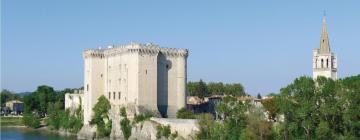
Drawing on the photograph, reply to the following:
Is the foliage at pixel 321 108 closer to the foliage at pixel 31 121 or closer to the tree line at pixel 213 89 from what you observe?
the foliage at pixel 31 121

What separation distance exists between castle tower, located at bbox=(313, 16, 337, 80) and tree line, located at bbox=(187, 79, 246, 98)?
4506cm

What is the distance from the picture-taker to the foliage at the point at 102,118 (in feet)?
160

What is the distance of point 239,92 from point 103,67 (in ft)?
142

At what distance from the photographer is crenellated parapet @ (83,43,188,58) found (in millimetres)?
48281

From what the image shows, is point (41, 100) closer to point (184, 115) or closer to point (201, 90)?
point (201, 90)

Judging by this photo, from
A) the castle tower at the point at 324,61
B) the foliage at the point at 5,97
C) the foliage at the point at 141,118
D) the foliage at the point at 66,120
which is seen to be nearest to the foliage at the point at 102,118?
the foliage at the point at 141,118

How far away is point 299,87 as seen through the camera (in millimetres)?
33188

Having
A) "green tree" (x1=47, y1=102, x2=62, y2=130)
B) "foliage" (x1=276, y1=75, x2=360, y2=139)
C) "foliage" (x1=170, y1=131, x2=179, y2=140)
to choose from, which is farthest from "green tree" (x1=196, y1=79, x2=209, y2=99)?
"foliage" (x1=276, y1=75, x2=360, y2=139)

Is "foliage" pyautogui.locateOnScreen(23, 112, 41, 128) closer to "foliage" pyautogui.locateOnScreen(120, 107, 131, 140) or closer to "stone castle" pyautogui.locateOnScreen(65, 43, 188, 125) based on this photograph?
"stone castle" pyautogui.locateOnScreen(65, 43, 188, 125)

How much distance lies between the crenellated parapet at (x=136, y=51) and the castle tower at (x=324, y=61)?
12534 millimetres

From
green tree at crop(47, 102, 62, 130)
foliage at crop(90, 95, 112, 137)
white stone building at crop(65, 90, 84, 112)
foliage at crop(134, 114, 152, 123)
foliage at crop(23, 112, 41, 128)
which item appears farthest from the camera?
foliage at crop(23, 112, 41, 128)

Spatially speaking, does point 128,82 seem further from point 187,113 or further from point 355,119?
point 355,119

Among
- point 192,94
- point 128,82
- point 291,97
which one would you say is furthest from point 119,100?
point 192,94

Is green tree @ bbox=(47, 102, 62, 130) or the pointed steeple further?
green tree @ bbox=(47, 102, 62, 130)
